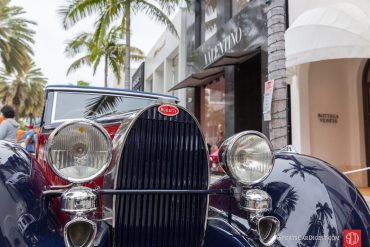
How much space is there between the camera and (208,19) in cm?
1501

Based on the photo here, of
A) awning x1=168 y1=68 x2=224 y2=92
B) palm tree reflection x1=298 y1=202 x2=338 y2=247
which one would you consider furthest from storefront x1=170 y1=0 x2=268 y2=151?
palm tree reflection x1=298 y1=202 x2=338 y2=247

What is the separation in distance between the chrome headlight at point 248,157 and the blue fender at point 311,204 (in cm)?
25

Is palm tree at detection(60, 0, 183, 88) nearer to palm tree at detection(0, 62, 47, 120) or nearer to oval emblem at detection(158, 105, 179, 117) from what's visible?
oval emblem at detection(158, 105, 179, 117)

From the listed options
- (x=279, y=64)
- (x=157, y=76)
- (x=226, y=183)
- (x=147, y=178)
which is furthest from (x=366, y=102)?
(x=157, y=76)

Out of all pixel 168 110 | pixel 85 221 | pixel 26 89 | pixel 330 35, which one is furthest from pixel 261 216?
pixel 26 89

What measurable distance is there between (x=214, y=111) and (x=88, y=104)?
11.0 metres

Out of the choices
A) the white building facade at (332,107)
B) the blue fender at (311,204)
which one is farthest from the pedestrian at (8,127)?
the white building facade at (332,107)

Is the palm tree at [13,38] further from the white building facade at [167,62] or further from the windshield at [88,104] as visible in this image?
the windshield at [88,104]

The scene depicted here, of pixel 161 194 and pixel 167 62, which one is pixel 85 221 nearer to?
pixel 161 194

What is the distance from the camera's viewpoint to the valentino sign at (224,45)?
11477 mm

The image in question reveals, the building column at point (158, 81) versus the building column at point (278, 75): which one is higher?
the building column at point (158, 81)

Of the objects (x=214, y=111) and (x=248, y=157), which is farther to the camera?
(x=214, y=111)

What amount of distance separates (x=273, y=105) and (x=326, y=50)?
8.49ft

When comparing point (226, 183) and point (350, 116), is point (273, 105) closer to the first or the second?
point (226, 183)
